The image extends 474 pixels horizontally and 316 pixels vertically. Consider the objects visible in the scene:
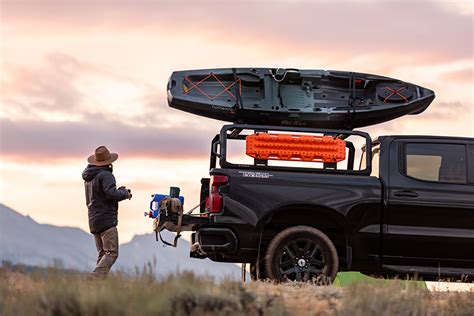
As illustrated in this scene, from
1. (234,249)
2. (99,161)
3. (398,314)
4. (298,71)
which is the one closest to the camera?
(398,314)

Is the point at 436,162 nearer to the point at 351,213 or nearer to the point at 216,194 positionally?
the point at 351,213

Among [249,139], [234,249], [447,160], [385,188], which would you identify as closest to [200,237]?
[234,249]

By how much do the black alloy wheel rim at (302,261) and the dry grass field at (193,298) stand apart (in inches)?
61.9

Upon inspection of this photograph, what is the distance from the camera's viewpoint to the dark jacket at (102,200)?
13641mm

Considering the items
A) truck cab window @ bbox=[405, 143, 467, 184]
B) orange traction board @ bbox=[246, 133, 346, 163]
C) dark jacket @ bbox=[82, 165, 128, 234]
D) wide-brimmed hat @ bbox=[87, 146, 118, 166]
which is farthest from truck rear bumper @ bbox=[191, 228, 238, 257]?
truck cab window @ bbox=[405, 143, 467, 184]

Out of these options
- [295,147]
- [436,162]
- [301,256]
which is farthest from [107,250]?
[436,162]

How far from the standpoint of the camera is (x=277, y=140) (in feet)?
42.2

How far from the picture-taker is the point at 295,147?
12961mm

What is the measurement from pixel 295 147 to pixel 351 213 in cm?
117

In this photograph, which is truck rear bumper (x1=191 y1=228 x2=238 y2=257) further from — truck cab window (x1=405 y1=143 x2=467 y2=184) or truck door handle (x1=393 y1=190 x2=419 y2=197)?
truck cab window (x1=405 y1=143 x2=467 y2=184)

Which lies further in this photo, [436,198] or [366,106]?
[366,106]

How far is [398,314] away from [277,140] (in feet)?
12.7

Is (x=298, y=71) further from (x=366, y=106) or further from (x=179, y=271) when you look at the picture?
(x=179, y=271)

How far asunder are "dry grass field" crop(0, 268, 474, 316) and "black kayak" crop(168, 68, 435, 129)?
3.93 meters
